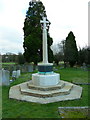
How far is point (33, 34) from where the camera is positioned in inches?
830

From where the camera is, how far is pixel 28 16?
Answer: 73.9 feet

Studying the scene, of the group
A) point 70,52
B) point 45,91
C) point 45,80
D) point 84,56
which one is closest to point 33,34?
point 70,52

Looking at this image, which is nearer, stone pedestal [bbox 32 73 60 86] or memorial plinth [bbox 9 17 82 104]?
memorial plinth [bbox 9 17 82 104]

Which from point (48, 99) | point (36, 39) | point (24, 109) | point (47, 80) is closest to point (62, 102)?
point (48, 99)

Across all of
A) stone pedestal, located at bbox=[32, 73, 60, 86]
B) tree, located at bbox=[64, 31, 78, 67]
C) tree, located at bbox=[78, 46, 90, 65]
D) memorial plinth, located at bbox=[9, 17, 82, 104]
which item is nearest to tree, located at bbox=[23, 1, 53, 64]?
tree, located at bbox=[64, 31, 78, 67]

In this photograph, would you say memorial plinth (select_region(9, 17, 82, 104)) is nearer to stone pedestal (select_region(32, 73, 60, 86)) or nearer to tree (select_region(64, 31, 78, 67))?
stone pedestal (select_region(32, 73, 60, 86))

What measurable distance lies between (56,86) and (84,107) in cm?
229

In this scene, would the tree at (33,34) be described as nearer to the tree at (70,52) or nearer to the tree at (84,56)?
the tree at (70,52)

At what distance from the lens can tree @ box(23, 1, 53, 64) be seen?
2080 cm

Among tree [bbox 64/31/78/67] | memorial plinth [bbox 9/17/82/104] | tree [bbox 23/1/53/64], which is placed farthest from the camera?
tree [bbox 64/31/78/67]

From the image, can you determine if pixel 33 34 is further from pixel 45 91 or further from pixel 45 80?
pixel 45 91

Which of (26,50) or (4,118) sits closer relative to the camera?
(4,118)

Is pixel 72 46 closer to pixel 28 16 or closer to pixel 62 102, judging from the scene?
pixel 28 16

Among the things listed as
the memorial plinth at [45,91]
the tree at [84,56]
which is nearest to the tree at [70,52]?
the tree at [84,56]
